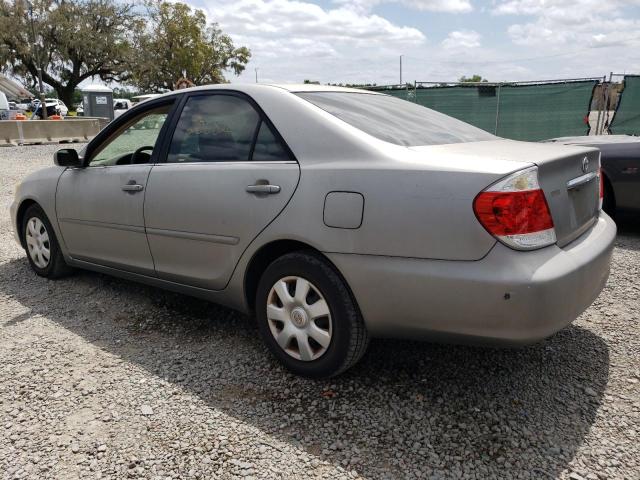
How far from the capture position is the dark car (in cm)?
556

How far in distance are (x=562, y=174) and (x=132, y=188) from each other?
261cm

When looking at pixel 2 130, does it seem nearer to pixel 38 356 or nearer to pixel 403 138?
pixel 38 356

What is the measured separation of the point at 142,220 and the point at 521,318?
242cm

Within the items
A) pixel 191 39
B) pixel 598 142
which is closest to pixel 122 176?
pixel 598 142

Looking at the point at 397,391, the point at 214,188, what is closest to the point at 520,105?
the point at 214,188

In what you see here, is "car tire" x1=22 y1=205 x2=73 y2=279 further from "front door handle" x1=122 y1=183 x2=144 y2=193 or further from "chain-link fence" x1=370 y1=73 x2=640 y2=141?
"chain-link fence" x1=370 y1=73 x2=640 y2=141

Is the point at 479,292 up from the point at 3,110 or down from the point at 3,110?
down

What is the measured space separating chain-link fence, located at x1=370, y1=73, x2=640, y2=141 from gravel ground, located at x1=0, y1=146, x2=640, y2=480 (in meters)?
9.58

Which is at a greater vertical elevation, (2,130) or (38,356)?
(2,130)

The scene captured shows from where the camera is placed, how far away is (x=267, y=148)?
2984mm

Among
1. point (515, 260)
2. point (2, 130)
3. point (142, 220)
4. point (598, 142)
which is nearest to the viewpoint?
point (515, 260)

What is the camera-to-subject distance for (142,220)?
3539 millimetres

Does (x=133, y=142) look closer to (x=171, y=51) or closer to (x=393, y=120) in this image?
(x=393, y=120)

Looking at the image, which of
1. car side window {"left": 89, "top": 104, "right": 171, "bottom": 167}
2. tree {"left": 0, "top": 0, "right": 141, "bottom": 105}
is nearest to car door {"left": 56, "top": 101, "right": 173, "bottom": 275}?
car side window {"left": 89, "top": 104, "right": 171, "bottom": 167}
